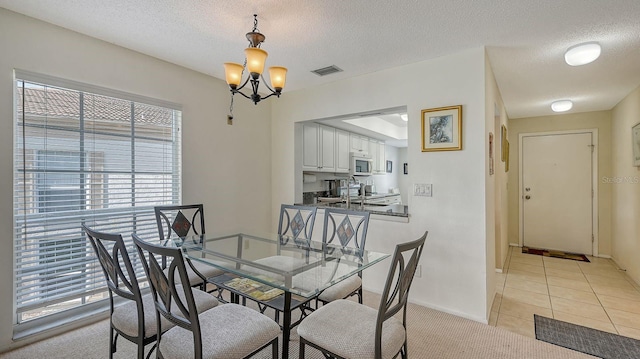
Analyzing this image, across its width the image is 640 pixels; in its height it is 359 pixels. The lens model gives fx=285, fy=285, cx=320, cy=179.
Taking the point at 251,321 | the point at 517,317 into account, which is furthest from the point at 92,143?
the point at 517,317

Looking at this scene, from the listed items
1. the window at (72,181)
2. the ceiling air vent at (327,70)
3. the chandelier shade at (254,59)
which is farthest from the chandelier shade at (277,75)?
the window at (72,181)

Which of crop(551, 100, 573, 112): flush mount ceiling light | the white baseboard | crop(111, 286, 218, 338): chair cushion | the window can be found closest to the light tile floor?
the white baseboard

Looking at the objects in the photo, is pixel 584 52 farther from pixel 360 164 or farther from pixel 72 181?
pixel 72 181

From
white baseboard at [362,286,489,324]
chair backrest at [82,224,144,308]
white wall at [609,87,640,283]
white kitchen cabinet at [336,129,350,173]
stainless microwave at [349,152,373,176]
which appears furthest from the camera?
stainless microwave at [349,152,373,176]

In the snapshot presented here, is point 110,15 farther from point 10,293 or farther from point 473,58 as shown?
point 473,58

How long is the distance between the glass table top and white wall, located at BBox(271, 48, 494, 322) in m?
0.94

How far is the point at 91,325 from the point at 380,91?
11.3 ft

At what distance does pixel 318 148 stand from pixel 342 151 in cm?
75

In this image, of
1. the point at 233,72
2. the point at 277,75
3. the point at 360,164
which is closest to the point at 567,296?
the point at 360,164

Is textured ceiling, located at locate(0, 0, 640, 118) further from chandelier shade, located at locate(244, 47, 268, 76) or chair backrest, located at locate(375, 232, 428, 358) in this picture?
chair backrest, located at locate(375, 232, 428, 358)

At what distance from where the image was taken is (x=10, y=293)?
80.8 inches

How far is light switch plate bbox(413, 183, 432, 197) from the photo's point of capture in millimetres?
2785

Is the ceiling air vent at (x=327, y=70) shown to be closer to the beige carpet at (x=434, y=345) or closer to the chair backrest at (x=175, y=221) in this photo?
the chair backrest at (x=175, y=221)

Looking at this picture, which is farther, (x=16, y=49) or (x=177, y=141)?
(x=177, y=141)
